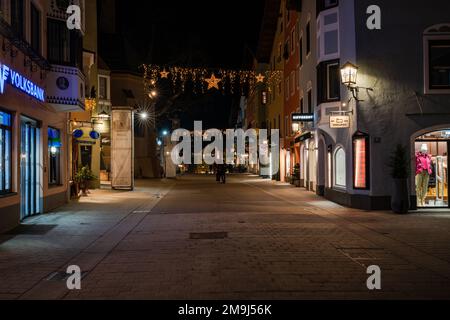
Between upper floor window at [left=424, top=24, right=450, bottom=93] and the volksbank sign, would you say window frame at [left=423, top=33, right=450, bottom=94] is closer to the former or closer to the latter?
upper floor window at [left=424, top=24, right=450, bottom=93]

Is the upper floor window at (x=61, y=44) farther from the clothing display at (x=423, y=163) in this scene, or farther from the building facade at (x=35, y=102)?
the clothing display at (x=423, y=163)

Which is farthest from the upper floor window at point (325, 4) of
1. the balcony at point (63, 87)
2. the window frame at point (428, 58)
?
the balcony at point (63, 87)

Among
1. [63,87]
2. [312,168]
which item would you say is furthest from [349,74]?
[312,168]

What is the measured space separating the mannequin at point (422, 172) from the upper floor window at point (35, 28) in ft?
43.5

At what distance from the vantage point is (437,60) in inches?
716

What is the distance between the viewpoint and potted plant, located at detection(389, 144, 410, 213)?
55.9ft

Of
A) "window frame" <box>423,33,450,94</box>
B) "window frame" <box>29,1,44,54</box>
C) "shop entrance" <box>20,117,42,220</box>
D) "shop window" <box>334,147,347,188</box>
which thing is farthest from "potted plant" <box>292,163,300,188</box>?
"window frame" <box>29,1,44,54</box>

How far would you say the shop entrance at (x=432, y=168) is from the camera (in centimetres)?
1834

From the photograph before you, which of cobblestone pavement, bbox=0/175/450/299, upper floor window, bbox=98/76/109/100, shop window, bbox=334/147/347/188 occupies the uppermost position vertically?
upper floor window, bbox=98/76/109/100

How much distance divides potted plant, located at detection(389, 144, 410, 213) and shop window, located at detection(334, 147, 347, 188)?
3051 mm

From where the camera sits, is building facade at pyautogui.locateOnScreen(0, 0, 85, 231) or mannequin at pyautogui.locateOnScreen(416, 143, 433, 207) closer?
building facade at pyautogui.locateOnScreen(0, 0, 85, 231)
